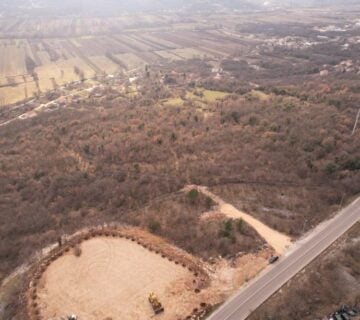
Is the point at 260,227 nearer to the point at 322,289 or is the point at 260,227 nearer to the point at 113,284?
the point at 322,289

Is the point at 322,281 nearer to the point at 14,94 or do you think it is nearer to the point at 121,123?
the point at 121,123

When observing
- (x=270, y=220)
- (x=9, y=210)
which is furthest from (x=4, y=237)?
(x=270, y=220)

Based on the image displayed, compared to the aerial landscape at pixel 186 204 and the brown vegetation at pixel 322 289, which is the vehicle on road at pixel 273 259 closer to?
the aerial landscape at pixel 186 204

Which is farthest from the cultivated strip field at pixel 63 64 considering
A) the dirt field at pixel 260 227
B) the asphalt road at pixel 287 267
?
the asphalt road at pixel 287 267

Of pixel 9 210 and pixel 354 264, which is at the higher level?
pixel 354 264

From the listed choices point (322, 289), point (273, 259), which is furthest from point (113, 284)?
point (322, 289)

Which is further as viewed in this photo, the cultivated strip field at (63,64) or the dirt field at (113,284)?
the cultivated strip field at (63,64)
